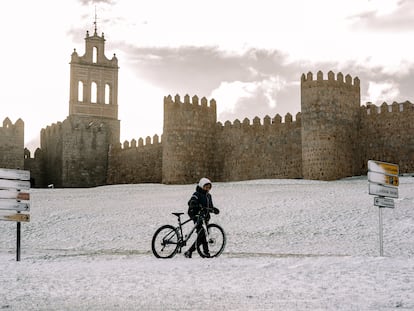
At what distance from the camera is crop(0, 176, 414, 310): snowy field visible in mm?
5988

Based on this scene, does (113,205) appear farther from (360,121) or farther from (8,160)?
(8,160)

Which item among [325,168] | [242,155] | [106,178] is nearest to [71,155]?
[106,178]

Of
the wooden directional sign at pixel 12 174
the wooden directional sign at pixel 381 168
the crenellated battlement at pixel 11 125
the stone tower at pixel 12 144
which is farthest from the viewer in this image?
the crenellated battlement at pixel 11 125

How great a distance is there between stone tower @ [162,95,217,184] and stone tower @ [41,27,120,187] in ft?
27.8

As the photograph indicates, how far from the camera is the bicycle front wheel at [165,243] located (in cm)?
951

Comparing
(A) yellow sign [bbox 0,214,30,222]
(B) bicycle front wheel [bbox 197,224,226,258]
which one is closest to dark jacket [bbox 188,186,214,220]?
(B) bicycle front wheel [bbox 197,224,226,258]

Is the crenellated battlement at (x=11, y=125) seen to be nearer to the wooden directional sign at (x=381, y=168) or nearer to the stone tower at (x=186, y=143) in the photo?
the stone tower at (x=186, y=143)

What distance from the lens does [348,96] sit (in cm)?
2477

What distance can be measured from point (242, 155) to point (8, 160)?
13.5 metres

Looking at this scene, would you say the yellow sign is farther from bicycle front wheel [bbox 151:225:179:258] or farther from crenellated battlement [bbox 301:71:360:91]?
crenellated battlement [bbox 301:71:360:91]

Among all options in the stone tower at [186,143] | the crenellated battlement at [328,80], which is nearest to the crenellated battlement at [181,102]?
the stone tower at [186,143]

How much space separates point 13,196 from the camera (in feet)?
33.3

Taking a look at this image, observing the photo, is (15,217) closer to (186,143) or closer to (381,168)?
(381,168)

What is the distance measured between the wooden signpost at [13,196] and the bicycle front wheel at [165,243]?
2.13 meters
